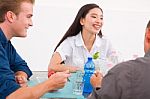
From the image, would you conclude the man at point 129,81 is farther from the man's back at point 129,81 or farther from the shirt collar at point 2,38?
the shirt collar at point 2,38

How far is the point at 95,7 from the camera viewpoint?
2820 millimetres

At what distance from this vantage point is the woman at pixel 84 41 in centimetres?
273

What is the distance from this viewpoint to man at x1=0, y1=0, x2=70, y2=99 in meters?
1.41

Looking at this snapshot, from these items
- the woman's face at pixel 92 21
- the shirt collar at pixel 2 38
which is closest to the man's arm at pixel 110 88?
the shirt collar at pixel 2 38

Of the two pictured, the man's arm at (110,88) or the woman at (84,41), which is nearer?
the man's arm at (110,88)

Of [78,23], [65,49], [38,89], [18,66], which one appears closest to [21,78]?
[18,66]

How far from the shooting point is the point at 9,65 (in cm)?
168

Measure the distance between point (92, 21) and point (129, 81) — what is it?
1.83 meters

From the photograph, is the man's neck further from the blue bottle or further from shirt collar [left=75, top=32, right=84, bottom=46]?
shirt collar [left=75, top=32, right=84, bottom=46]

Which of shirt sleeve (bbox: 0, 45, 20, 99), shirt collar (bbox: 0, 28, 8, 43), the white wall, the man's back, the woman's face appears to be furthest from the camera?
the white wall

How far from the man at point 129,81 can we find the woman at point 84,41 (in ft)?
5.32

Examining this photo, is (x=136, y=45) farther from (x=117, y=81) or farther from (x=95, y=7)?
(x=117, y=81)

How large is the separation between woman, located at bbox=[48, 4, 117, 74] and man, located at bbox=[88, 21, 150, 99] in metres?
1.62

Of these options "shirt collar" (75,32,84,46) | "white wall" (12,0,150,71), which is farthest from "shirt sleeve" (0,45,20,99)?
"white wall" (12,0,150,71)
